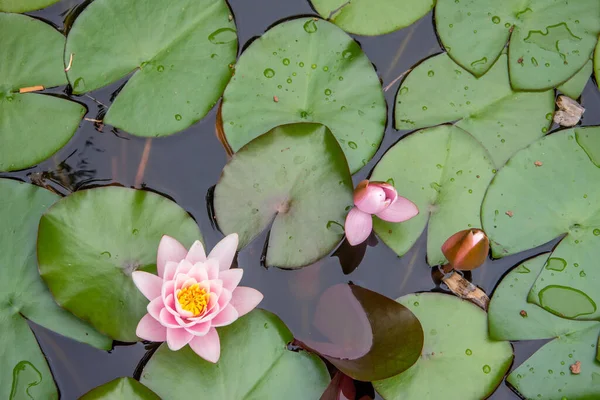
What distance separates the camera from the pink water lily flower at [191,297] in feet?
6.21

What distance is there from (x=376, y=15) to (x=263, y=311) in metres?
1.52

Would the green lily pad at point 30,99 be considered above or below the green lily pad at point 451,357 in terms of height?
above

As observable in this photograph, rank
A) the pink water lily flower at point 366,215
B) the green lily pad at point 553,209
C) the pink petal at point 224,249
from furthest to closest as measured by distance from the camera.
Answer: the green lily pad at point 553,209, the pink water lily flower at point 366,215, the pink petal at point 224,249

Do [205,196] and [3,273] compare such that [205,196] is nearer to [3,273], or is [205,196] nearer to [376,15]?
[3,273]

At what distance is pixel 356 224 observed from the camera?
2.17m

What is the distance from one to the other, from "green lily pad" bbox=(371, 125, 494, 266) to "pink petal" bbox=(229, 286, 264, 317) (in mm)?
669

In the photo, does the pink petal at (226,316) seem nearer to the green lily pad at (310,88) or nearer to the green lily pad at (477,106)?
the green lily pad at (310,88)

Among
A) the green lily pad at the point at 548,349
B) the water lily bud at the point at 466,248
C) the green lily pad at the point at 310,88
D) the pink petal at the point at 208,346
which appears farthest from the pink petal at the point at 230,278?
the green lily pad at the point at 548,349

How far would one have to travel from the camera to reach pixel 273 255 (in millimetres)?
2209

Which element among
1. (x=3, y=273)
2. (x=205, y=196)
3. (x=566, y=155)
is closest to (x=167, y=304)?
(x=205, y=196)

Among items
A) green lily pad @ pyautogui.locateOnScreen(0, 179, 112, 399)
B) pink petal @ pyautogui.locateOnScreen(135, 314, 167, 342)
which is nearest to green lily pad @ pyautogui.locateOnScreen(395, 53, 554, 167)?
pink petal @ pyautogui.locateOnScreen(135, 314, 167, 342)

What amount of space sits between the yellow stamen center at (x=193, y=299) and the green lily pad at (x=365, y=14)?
1436 mm

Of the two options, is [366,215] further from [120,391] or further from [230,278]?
[120,391]

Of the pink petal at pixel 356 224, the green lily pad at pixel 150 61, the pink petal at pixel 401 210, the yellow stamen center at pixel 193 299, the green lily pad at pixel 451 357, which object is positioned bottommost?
the green lily pad at pixel 451 357
